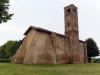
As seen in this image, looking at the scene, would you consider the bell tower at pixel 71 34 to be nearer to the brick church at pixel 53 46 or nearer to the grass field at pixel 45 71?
the brick church at pixel 53 46

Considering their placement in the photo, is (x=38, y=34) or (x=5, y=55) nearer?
(x=38, y=34)

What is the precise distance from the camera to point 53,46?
4534 centimetres

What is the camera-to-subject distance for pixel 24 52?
44.2m

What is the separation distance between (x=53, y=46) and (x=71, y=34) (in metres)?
6.95

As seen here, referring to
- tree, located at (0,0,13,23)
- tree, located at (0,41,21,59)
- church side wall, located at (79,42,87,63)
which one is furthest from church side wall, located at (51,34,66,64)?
tree, located at (0,41,21,59)

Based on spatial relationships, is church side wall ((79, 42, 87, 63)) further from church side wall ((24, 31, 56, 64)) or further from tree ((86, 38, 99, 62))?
tree ((86, 38, 99, 62))

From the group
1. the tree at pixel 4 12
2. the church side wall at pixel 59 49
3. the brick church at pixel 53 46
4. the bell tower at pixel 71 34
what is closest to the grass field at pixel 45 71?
the tree at pixel 4 12

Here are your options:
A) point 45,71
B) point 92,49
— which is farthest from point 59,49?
point 92,49

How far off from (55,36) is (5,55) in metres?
55.9

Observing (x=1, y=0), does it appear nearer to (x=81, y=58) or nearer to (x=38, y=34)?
(x=38, y=34)

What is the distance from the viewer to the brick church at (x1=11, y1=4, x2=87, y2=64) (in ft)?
139

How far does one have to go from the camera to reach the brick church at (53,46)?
42.2 meters

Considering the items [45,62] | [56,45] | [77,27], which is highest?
[77,27]

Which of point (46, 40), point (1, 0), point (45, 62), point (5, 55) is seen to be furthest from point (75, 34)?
point (5, 55)
